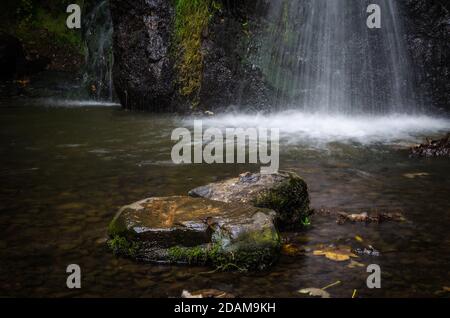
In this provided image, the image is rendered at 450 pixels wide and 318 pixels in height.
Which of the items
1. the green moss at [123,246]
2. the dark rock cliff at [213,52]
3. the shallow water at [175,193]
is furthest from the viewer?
the dark rock cliff at [213,52]

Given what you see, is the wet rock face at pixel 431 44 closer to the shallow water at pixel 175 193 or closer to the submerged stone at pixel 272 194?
the shallow water at pixel 175 193

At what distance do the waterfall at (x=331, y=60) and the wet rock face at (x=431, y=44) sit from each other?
17.9 inches

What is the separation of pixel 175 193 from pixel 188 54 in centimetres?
683

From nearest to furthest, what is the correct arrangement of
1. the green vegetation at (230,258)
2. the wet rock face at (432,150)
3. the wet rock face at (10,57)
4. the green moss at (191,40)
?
the green vegetation at (230,258)
the wet rock face at (432,150)
the green moss at (191,40)
the wet rock face at (10,57)

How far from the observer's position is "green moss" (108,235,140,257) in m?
3.10

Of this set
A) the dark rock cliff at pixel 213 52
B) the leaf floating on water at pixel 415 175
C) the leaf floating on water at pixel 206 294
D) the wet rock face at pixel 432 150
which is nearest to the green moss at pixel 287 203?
the leaf floating on water at pixel 206 294

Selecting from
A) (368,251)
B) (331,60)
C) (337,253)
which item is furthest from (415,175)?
(331,60)

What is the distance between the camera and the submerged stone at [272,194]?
3.65 meters

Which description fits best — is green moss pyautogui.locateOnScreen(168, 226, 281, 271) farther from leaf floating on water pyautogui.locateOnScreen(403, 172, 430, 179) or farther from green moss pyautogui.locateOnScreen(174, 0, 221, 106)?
green moss pyautogui.locateOnScreen(174, 0, 221, 106)

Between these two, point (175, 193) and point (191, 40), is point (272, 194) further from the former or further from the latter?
point (191, 40)

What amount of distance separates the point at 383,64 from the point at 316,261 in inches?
340

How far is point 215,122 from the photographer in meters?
9.81

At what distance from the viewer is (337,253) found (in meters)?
3.20

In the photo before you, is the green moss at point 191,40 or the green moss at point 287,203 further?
the green moss at point 191,40
